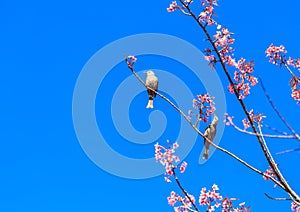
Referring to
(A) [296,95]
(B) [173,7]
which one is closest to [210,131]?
(A) [296,95]

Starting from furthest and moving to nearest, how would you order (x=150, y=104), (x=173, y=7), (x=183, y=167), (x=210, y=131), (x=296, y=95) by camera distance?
(x=150, y=104) → (x=210, y=131) → (x=183, y=167) → (x=296, y=95) → (x=173, y=7)

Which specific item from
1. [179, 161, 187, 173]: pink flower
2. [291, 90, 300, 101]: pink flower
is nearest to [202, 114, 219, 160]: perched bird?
[179, 161, 187, 173]: pink flower

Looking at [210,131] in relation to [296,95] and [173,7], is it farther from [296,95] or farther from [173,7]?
[173,7]

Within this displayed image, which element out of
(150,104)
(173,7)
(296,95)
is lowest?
(296,95)

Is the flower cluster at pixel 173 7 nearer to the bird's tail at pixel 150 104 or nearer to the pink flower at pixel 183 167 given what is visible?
the pink flower at pixel 183 167

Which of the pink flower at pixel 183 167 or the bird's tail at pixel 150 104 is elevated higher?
the bird's tail at pixel 150 104

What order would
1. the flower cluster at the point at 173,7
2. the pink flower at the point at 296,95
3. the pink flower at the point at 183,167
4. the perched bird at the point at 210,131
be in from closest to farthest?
the flower cluster at the point at 173,7
the pink flower at the point at 296,95
the pink flower at the point at 183,167
the perched bird at the point at 210,131

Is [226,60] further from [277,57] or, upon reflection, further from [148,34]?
[148,34]

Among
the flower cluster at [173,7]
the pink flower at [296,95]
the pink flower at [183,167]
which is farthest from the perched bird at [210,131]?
the flower cluster at [173,7]

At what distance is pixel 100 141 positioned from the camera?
12.2m

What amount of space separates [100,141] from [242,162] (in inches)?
319

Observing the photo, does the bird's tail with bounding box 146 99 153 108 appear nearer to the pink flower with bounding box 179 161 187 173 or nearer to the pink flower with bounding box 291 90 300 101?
the pink flower with bounding box 179 161 187 173

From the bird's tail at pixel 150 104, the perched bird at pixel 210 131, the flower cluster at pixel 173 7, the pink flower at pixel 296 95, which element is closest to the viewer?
the flower cluster at pixel 173 7

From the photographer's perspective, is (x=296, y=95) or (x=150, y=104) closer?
(x=296, y=95)
